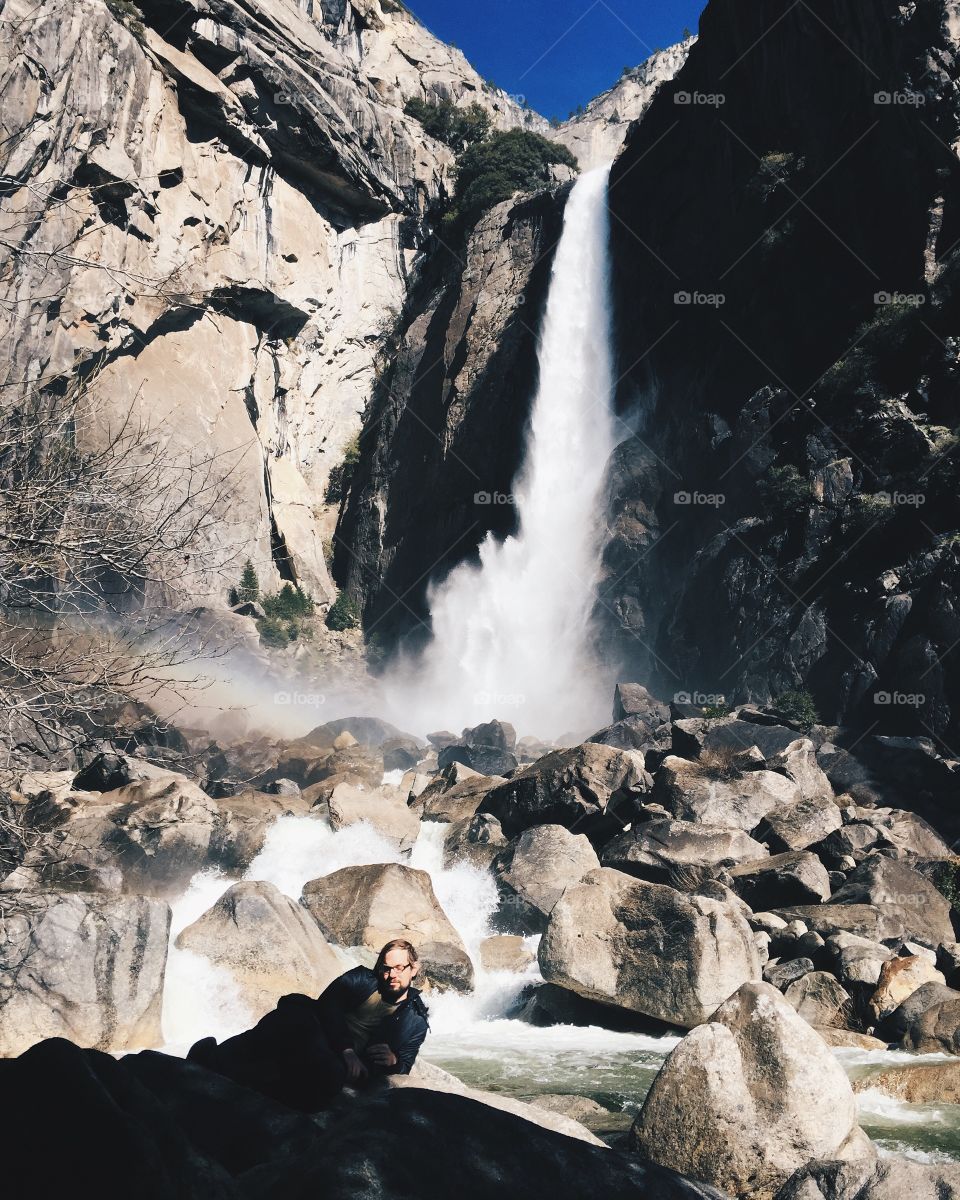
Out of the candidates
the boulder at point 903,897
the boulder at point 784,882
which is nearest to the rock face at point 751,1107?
the boulder at point 903,897

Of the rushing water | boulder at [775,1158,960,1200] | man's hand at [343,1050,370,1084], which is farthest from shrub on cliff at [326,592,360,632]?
boulder at [775,1158,960,1200]

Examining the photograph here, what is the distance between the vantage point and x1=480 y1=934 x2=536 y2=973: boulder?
12.0m

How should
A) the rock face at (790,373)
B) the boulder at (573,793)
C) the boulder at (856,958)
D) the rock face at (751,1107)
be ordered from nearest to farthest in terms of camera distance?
the rock face at (751,1107) < the boulder at (856,958) < the boulder at (573,793) < the rock face at (790,373)

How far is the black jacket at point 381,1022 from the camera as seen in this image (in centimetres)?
476

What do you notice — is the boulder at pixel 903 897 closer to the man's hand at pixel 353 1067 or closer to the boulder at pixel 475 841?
the boulder at pixel 475 841

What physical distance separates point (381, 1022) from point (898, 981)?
710 centimetres

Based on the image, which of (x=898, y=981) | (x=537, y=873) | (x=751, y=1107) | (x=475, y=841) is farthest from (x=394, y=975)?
(x=475, y=841)

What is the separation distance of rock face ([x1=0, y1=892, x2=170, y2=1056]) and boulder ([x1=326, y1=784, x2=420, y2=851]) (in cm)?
810

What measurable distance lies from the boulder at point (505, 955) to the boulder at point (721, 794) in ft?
15.3

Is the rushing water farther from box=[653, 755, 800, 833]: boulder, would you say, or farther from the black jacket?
box=[653, 755, 800, 833]: boulder

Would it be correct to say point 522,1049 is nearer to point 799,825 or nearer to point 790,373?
point 799,825

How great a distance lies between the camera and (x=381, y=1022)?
5008mm

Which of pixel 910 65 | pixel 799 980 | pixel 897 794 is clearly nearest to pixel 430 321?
pixel 910 65

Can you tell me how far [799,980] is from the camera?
10.2 meters
